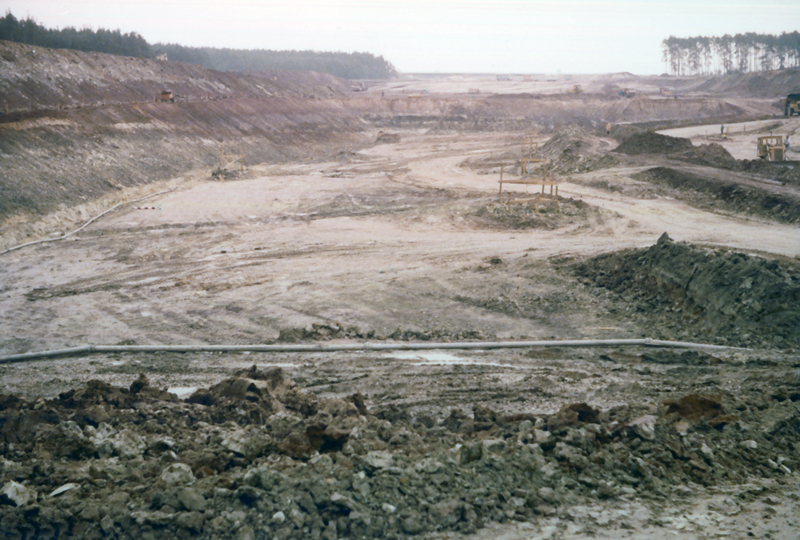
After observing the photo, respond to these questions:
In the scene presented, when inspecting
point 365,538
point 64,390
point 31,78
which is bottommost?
point 64,390

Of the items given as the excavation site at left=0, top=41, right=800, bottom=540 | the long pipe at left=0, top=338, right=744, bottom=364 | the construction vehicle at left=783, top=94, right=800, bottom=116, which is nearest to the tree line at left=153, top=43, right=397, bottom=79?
the construction vehicle at left=783, top=94, right=800, bottom=116

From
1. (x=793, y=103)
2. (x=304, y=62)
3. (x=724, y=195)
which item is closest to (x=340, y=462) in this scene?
(x=724, y=195)

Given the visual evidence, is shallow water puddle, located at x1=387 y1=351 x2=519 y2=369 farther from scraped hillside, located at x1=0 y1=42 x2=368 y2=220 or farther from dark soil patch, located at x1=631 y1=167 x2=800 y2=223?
scraped hillside, located at x1=0 y1=42 x2=368 y2=220

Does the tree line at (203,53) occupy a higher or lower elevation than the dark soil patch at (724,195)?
higher

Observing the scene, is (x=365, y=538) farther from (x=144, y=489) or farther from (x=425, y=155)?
(x=425, y=155)

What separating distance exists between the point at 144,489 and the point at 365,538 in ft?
7.43

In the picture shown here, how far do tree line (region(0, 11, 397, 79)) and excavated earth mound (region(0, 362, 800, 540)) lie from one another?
49.7 metres

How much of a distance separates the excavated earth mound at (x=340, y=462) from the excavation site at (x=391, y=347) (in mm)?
30

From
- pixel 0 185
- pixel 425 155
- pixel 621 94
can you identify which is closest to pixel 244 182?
pixel 0 185

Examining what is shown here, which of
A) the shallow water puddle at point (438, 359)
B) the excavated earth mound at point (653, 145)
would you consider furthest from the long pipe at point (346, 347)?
the excavated earth mound at point (653, 145)

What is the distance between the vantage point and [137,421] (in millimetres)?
7770

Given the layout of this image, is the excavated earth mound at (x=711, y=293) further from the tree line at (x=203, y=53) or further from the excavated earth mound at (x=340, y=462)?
the tree line at (x=203, y=53)

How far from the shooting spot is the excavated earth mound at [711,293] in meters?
11.0

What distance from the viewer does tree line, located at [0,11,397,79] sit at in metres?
52.7
